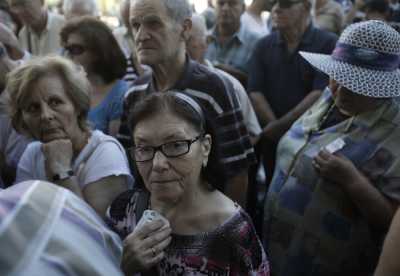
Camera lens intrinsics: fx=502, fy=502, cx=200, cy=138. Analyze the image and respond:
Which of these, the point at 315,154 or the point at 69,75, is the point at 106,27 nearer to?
the point at 69,75

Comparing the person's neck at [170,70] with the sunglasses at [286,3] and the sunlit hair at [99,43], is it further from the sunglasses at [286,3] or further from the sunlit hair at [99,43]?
the sunglasses at [286,3]

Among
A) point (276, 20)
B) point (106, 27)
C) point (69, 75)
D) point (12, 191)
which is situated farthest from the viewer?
point (276, 20)

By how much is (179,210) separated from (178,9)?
1.30 meters

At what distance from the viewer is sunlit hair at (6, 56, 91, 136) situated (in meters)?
2.07

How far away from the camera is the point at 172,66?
250cm

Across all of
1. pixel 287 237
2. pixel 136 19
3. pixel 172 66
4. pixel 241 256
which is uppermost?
pixel 136 19

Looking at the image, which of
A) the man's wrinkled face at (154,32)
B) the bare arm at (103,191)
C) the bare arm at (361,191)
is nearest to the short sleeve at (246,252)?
the bare arm at (103,191)

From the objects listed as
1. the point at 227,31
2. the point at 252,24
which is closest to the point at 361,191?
the point at 227,31

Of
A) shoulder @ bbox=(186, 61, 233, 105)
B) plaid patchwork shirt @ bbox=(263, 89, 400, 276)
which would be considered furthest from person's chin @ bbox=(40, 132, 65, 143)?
plaid patchwork shirt @ bbox=(263, 89, 400, 276)

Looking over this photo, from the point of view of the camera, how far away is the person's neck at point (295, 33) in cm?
378

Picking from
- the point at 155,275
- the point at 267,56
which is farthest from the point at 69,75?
the point at 267,56

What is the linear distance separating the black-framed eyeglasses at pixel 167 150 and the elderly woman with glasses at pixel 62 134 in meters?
0.41

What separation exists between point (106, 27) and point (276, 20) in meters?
1.40

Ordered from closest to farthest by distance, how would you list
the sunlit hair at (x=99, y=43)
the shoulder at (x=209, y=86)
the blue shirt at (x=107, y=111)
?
the shoulder at (x=209, y=86), the blue shirt at (x=107, y=111), the sunlit hair at (x=99, y=43)
